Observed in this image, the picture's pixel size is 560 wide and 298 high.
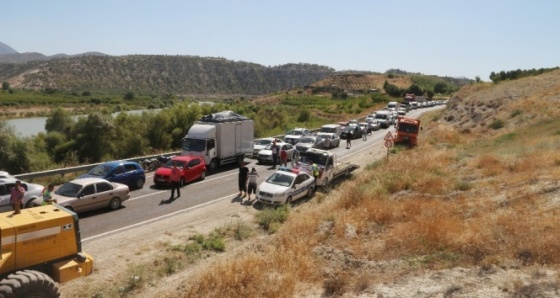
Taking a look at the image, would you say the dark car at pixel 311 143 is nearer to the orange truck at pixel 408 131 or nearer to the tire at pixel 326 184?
the orange truck at pixel 408 131

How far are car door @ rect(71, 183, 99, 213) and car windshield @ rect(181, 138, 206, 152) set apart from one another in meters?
8.83

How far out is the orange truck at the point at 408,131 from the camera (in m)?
37.0

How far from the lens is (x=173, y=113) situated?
3644 cm

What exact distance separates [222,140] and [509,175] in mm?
15593

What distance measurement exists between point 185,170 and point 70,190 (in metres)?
6.50

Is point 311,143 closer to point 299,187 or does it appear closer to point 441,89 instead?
point 299,187

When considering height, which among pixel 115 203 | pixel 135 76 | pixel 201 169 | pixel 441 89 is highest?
pixel 135 76

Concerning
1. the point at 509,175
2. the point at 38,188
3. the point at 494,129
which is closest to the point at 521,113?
the point at 494,129

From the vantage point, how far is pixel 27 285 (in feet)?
26.3

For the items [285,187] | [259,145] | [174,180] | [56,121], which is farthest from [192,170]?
[56,121]

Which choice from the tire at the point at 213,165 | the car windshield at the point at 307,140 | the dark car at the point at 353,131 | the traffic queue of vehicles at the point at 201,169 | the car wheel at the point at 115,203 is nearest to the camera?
the traffic queue of vehicles at the point at 201,169

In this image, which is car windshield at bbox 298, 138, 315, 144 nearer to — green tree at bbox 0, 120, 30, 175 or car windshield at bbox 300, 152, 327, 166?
car windshield at bbox 300, 152, 327, 166

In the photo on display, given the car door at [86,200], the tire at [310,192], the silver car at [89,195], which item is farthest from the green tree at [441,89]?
the car door at [86,200]

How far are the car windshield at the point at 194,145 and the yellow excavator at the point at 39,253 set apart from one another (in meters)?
15.0
